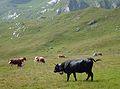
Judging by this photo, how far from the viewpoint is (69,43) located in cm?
18800

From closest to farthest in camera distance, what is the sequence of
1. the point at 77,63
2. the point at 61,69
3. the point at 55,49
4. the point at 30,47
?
the point at 77,63 < the point at 61,69 < the point at 55,49 < the point at 30,47

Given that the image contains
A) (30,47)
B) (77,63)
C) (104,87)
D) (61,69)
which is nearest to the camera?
(104,87)

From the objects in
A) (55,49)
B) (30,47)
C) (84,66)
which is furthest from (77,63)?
(30,47)

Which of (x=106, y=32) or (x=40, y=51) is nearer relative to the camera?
(x=40, y=51)

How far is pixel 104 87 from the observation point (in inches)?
1123

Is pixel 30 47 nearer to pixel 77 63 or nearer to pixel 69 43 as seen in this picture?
pixel 69 43

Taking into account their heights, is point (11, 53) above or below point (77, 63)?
below

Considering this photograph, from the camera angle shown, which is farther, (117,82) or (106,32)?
(106,32)

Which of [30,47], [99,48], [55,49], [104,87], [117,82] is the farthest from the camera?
[30,47]

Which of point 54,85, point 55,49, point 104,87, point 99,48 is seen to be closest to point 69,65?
point 54,85

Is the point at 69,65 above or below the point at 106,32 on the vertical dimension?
above

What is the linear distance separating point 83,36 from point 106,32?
552 inches

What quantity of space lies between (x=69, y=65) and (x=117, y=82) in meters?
5.65

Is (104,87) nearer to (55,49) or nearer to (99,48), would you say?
(99,48)
